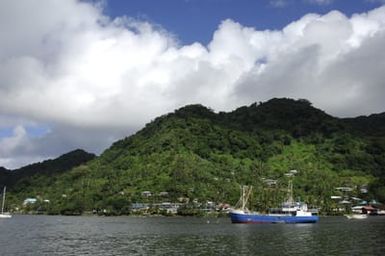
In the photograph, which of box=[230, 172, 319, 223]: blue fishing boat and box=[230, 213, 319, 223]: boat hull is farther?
box=[230, 172, 319, 223]: blue fishing boat

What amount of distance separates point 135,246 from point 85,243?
1221 cm

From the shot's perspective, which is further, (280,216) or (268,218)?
(280,216)

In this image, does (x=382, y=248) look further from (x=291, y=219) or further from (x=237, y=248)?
(x=291, y=219)

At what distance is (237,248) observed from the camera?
82562 millimetres

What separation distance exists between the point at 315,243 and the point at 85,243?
41.4 metres

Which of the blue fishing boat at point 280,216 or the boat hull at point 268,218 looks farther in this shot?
the blue fishing boat at point 280,216

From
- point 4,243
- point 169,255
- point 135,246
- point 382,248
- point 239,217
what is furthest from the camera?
point 239,217

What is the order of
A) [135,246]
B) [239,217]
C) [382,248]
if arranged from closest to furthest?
1. [382,248]
2. [135,246]
3. [239,217]

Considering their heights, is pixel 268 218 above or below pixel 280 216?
below

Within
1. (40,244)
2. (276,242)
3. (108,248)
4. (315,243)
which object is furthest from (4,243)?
(315,243)

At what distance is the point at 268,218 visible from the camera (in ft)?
580

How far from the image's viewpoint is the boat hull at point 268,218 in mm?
171125

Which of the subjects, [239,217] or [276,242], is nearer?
[276,242]

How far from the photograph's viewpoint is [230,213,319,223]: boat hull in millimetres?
171125
